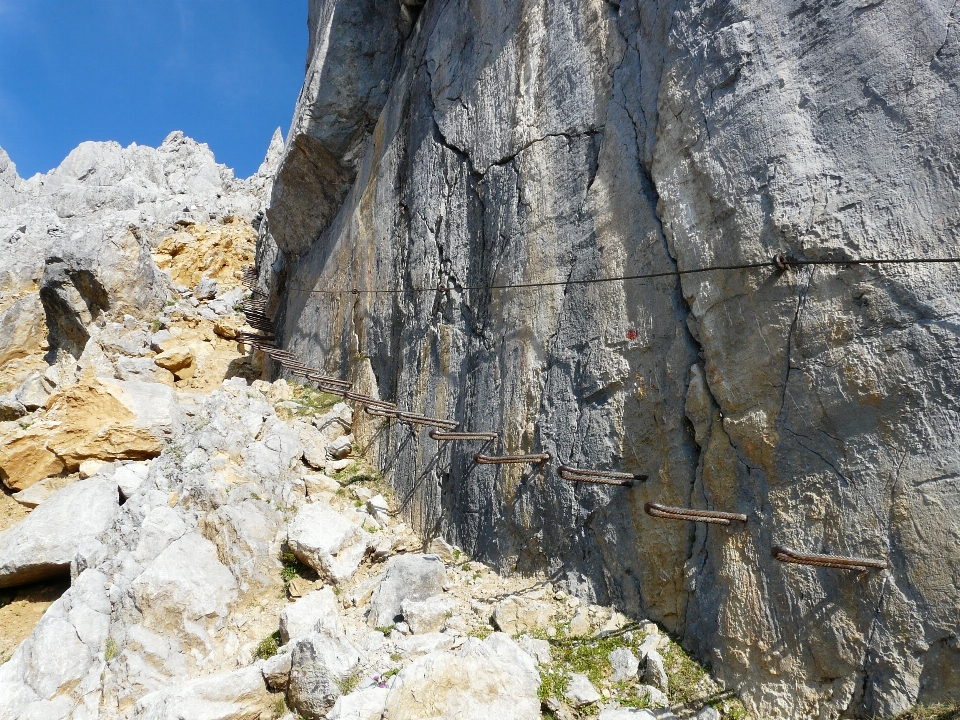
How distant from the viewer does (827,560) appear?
3238 mm

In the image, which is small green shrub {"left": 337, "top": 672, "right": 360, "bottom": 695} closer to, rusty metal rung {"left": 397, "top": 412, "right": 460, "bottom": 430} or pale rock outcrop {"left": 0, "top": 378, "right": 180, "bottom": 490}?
rusty metal rung {"left": 397, "top": 412, "right": 460, "bottom": 430}

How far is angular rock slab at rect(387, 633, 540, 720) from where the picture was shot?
3.69 meters

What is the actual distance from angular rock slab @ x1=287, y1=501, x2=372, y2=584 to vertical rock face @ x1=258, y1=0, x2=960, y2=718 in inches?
29.2

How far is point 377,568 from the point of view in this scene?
5.89 metres

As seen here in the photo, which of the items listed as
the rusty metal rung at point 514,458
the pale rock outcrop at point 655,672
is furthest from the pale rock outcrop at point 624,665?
the rusty metal rung at point 514,458

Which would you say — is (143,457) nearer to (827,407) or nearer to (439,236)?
(439,236)

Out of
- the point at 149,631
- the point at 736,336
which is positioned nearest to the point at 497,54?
the point at 736,336

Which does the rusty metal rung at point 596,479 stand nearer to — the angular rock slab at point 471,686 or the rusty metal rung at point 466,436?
the angular rock slab at point 471,686

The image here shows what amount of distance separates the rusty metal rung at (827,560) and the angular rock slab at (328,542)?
3777mm

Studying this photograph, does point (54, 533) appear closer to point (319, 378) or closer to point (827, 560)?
point (319, 378)

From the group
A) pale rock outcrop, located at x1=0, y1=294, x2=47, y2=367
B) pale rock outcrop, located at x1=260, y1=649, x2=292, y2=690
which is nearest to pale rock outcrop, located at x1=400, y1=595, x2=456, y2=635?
pale rock outcrop, located at x1=260, y1=649, x2=292, y2=690

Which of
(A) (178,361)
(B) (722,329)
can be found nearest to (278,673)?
(B) (722,329)

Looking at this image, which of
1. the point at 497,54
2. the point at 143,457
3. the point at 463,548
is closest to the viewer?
the point at 463,548

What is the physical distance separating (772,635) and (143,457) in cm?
935
